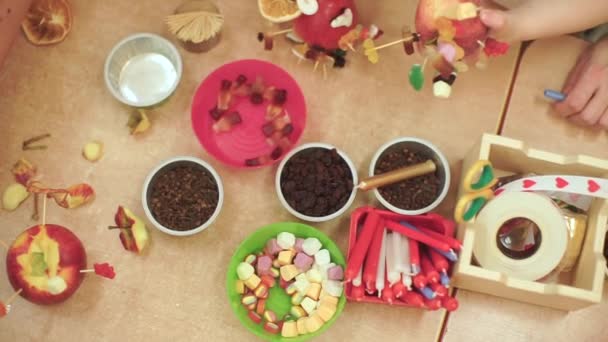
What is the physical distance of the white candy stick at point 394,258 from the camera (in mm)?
863

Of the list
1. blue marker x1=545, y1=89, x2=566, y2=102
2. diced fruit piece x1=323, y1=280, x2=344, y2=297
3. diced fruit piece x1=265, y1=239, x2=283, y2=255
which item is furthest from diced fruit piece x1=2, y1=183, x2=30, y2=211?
blue marker x1=545, y1=89, x2=566, y2=102

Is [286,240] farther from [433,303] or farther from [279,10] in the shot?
[279,10]

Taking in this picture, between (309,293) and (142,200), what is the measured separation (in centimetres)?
29

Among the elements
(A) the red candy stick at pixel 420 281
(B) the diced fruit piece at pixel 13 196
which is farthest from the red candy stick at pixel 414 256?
(B) the diced fruit piece at pixel 13 196

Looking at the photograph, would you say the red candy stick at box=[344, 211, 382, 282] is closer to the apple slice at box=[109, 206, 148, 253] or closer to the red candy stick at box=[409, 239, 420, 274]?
the red candy stick at box=[409, 239, 420, 274]

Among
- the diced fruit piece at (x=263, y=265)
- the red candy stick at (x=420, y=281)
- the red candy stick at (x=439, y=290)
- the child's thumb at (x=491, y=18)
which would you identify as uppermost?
the child's thumb at (x=491, y=18)

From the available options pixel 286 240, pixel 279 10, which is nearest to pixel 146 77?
pixel 279 10

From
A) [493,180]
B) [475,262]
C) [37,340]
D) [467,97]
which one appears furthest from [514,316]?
[37,340]

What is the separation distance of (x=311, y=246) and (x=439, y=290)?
20 cm

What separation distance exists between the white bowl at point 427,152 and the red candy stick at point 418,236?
28mm

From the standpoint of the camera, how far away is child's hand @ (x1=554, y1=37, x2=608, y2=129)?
3.15 ft

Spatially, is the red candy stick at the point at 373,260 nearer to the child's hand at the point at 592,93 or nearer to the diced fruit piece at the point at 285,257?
the diced fruit piece at the point at 285,257

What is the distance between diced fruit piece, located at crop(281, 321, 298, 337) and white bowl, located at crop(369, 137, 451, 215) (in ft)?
0.74

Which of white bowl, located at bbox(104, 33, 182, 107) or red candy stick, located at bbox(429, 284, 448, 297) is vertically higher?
white bowl, located at bbox(104, 33, 182, 107)
